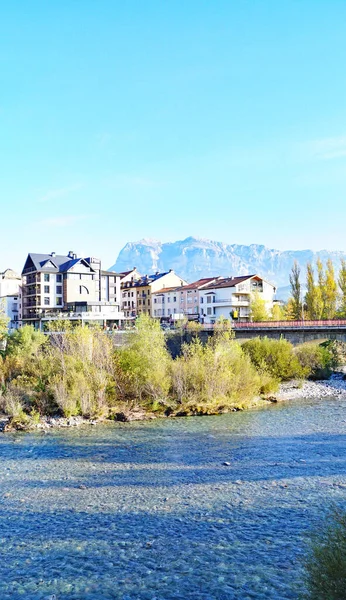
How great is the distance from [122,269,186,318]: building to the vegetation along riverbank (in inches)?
2835

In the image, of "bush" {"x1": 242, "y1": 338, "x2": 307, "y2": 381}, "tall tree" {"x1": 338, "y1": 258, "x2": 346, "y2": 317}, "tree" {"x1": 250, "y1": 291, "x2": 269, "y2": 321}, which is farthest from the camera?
"tree" {"x1": 250, "y1": 291, "x2": 269, "y2": 321}

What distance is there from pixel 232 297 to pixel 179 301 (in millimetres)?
16469

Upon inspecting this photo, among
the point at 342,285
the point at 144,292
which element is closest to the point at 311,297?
the point at 342,285

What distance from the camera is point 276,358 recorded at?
41.9m

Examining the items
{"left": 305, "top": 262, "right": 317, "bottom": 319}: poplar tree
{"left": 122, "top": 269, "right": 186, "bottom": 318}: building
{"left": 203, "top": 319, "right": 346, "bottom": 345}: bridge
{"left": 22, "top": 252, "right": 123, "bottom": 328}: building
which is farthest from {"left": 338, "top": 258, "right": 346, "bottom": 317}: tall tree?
{"left": 122, "top": 269, "right": 186, "bottom": 318}: building

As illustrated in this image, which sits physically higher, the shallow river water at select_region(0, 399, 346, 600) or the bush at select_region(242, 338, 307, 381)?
the bush at select_region(242, 338, 307, 381)

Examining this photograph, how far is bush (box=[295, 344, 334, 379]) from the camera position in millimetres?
44719

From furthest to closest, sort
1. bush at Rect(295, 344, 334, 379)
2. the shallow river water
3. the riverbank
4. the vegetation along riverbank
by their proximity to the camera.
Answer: bush at Rect(295, 344, 334, 379) → the vegetation along riverbank → the riverbank → the shallow river water

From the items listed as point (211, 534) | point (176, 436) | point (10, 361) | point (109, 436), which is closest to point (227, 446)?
point (176, 436)

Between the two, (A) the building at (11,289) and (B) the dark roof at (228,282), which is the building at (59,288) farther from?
(B) the dark roof at (228,282)

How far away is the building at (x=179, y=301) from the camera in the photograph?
9594cm

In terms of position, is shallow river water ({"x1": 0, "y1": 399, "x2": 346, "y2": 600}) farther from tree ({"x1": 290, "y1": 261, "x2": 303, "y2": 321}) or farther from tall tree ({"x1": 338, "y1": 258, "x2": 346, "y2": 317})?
tree ({"x1": 290, "y1": 261, "x2": 303, "y2": 321})

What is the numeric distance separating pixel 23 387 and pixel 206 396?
1181cm

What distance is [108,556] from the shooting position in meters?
11.6
